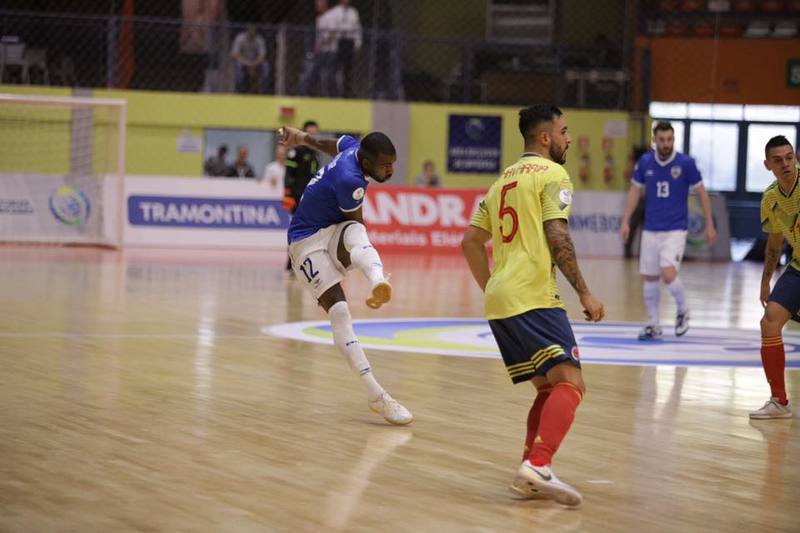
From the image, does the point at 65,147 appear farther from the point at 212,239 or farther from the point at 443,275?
the point at 443,275

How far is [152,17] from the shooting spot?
30.0 metres

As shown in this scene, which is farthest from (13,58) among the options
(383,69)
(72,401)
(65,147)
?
(72,401)

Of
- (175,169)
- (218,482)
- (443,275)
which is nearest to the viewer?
(218,482)

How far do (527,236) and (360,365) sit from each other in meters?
2.32

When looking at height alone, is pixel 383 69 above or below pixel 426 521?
above

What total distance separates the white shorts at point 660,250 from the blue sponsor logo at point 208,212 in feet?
45.5

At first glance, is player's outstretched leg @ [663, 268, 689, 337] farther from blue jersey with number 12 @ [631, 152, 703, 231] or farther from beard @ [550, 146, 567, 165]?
beard @ [550, 146, 567, 165]

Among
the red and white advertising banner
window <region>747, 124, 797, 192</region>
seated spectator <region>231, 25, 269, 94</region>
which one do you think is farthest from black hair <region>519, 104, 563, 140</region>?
window <region>747, 124, 797, 192</region>

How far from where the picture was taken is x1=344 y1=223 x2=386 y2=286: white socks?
7.58 meters

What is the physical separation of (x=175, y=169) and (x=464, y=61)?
7186mm

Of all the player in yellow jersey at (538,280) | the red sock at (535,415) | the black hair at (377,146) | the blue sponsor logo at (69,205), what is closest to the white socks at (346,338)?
the black hair at (377,146)

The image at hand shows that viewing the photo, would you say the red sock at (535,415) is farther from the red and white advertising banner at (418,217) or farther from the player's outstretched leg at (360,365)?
the red and white advertising banner at (418,217)

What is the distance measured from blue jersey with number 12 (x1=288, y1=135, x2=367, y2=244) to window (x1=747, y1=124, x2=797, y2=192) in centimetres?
2746

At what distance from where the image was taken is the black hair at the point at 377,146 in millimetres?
7754
